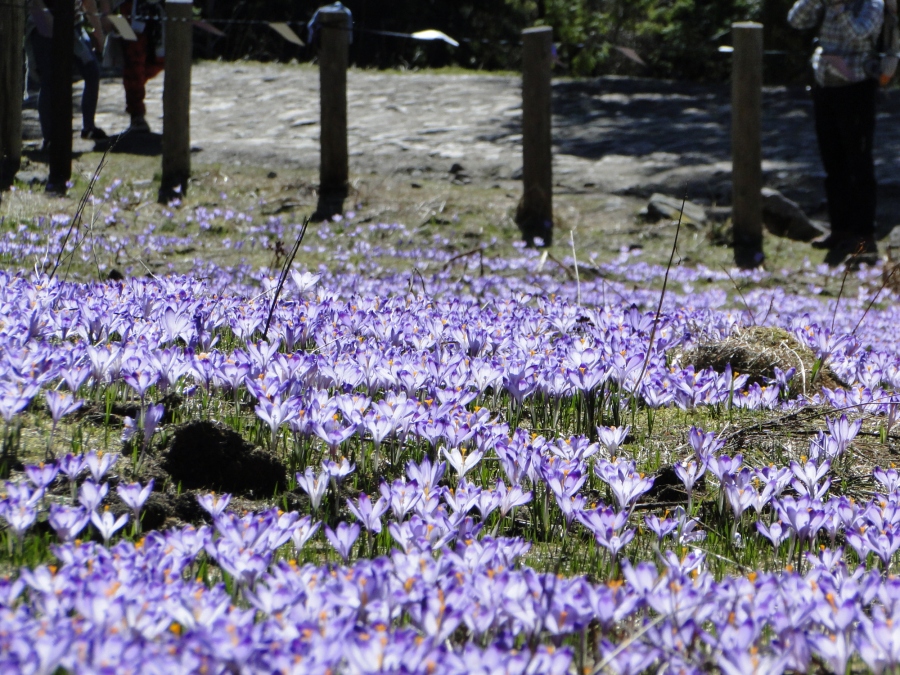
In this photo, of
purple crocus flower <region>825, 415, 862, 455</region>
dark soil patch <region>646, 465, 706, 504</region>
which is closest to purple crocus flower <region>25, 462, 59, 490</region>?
dark soil patch <region>646, 465, 706, 504</region>

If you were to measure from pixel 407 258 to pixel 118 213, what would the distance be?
8.91ft

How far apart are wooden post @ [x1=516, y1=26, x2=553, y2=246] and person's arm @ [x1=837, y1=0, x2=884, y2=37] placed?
108 inches

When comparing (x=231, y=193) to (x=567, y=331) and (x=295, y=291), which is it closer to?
(x=295, y=291)

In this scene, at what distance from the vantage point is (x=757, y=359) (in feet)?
16.0

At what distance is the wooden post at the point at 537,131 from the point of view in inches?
402

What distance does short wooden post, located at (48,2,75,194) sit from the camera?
9469 millimetres

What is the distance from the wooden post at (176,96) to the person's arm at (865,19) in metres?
6.34

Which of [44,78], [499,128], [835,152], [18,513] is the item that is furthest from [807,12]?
[18,513]

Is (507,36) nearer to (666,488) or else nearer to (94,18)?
(94,18)

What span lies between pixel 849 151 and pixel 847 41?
1.04 meters

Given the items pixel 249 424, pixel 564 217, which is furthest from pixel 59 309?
pixel 564 217

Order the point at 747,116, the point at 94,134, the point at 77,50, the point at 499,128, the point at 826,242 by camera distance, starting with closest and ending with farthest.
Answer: the point at 747,116
the point at 826,242
the point at 77,50
the point at 94,134
the point at 499,128

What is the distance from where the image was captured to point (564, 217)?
11.3 metres

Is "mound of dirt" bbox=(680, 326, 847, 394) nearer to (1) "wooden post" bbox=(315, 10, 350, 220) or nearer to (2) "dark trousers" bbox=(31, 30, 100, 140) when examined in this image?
(1) "wooden post" bbox=(315, 10, 350, 220)
